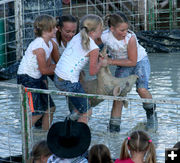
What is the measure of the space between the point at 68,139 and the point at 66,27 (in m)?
1.90

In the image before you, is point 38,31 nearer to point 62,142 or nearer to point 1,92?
point 62,142

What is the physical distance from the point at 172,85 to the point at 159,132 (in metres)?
2.56

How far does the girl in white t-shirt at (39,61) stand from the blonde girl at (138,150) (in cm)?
164

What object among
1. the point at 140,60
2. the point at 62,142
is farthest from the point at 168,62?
the point at 62,142

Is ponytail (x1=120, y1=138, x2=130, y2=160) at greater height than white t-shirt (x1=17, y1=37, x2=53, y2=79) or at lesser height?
lesser

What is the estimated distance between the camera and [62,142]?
3.42 m

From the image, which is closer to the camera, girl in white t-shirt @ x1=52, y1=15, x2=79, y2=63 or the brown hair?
the brown hair

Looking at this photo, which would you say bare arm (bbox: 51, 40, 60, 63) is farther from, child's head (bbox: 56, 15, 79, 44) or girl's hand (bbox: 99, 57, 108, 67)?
girl's hand (bbox: 99, 57, 108, 67)

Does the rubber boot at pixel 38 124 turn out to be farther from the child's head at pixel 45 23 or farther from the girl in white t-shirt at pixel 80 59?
the child's head at pixel 45 23

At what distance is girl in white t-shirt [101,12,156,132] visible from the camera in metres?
4.79

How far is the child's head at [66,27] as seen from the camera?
4961 millimetres

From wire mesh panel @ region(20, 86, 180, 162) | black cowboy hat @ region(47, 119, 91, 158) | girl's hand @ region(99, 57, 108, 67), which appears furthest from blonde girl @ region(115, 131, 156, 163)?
girl's hand @ region(99, 57, 108, 67)

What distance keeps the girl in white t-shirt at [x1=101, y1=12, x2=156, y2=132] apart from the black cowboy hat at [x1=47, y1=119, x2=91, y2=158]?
1288 millimetres

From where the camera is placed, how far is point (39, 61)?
15.4ft
